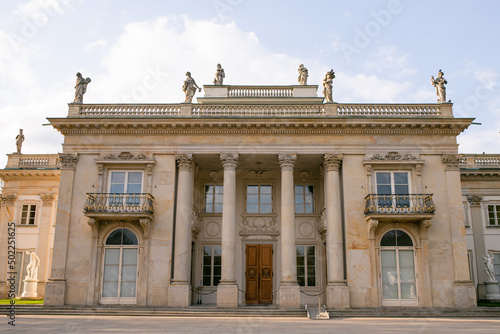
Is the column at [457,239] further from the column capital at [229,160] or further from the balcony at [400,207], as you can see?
the column capital at [229,160]

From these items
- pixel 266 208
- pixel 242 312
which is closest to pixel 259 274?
pixel 266 208

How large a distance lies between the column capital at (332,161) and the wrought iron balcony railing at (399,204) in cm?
213

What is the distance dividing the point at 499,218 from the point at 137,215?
24.7 metres

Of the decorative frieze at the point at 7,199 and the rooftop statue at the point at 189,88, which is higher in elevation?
the rooftop statue at the point at 189,88

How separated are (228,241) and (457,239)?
10920mm

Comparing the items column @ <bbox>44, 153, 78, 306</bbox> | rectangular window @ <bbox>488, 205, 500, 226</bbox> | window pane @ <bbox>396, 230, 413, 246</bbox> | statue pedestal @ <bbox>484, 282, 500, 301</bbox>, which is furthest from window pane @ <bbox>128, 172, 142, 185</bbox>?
rectangular window @ <bbox>488, 205, 500, 226</bbox>

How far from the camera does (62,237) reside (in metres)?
22.6

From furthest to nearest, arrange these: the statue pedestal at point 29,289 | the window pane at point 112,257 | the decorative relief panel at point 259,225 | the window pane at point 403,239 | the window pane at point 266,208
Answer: the statue pedestal at point 29,289 → the window pane at point 266,208 → the decorative relief panel at point 259,225 → the window pane at point 112,257 → the window pane at point 403,239

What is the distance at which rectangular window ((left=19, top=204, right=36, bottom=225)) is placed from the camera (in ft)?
106

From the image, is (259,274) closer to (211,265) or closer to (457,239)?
(211,265)

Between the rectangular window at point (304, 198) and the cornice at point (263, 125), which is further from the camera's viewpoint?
the rectangular window at point (304, 198)

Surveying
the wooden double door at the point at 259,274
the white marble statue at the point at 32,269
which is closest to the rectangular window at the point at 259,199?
the wooden double door at the point at 259,274

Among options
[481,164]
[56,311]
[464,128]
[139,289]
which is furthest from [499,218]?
[56,311]

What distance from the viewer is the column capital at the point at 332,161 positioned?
76.2 ft
